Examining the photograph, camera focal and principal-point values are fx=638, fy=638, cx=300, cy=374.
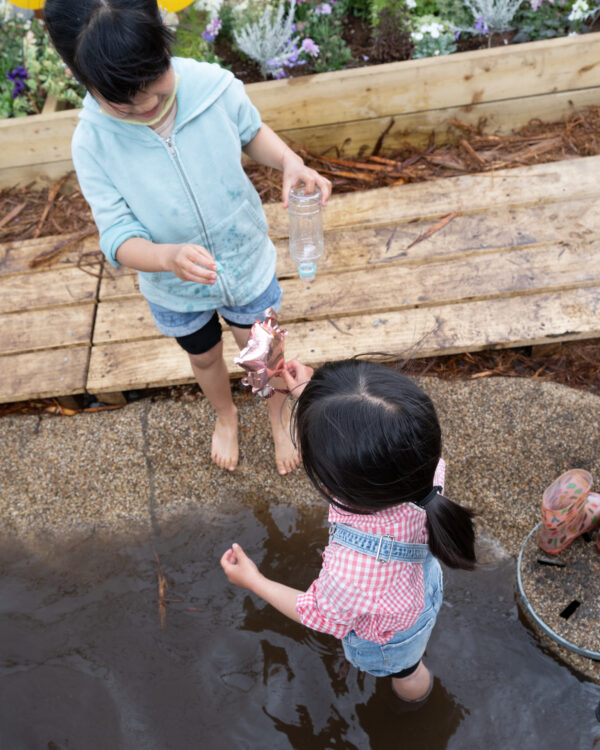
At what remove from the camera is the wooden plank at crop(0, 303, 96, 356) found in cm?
294

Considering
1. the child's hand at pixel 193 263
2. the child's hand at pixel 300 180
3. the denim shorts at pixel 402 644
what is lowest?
the denim shorts at pixel 402 644

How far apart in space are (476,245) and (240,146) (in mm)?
1430

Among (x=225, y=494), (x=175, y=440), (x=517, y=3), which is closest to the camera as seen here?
(x=225, y=494)

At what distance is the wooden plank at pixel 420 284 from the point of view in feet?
9.27

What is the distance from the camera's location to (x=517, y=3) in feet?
11.6

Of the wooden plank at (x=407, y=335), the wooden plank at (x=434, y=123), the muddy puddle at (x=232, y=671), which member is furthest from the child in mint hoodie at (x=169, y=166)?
the wooden plank at (x=434, y=123)

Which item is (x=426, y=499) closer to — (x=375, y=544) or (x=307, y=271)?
(x=375, y=544)

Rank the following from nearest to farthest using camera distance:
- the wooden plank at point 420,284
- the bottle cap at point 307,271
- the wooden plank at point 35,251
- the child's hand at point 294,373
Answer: the child's hand at point 294,373, the wooden plank at point 420,284, the bottle cap at point 307,271, the wooden plank at point 35,251

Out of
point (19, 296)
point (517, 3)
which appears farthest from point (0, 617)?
point (517, 3)

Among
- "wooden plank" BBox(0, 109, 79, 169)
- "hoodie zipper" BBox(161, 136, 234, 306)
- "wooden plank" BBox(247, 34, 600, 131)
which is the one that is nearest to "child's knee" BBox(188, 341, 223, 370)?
"hoodie zipper" BBox(161, 136, 234, 306)

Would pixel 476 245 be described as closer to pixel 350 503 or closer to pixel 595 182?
pixel 595 182

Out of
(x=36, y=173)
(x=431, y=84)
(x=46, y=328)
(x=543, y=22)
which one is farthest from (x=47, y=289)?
(x=543, y=22)

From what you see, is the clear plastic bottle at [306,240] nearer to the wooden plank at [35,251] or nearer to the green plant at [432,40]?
the wooden plank at [35,251]

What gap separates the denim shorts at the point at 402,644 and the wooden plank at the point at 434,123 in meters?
2.58
